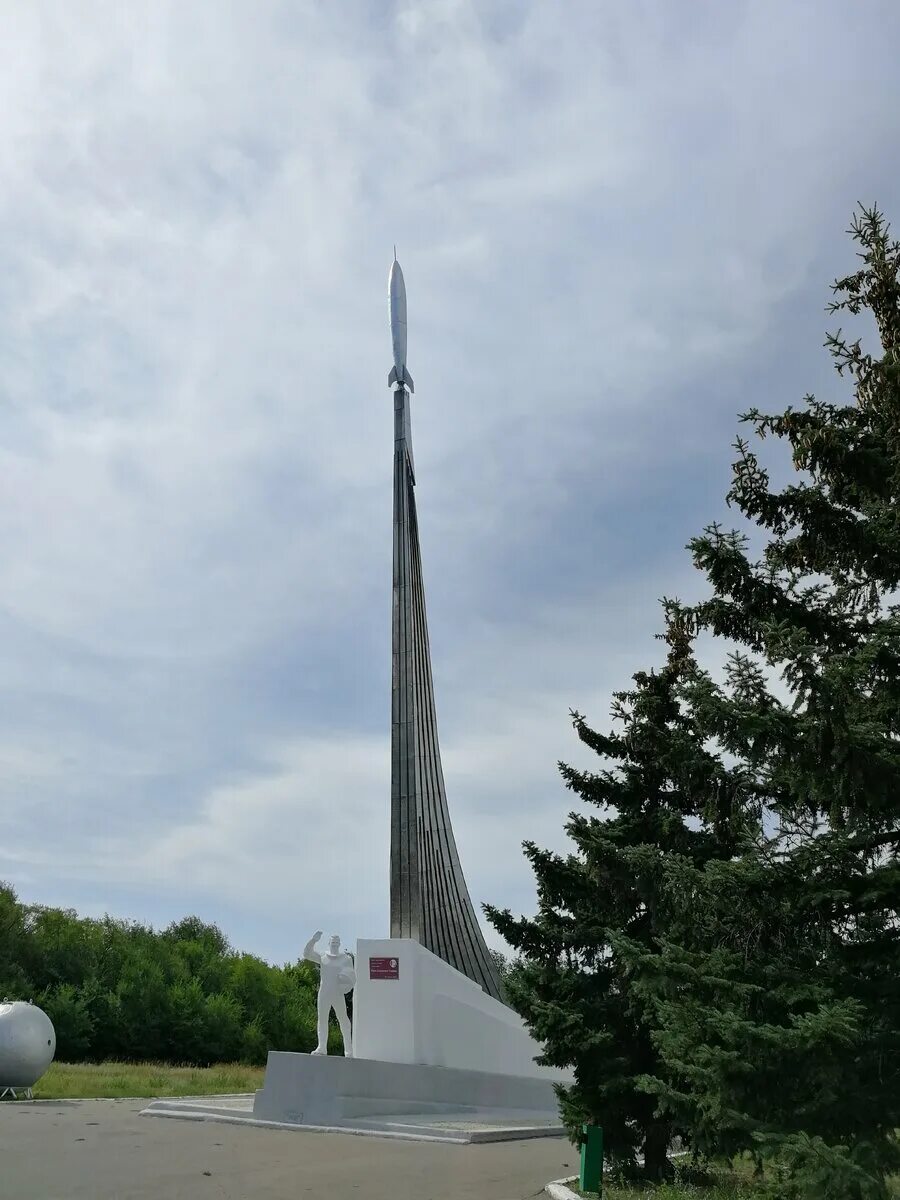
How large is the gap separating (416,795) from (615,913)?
912 cm

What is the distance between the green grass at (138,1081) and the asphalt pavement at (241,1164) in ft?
18.4

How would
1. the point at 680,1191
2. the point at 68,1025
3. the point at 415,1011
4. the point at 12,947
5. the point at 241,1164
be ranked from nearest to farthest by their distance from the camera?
the point at 680,1191
the point at 241,1164
the point at 415,1011
the point at 68,1025
the point at 12,947

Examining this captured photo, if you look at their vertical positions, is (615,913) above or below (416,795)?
below

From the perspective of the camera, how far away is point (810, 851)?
5.70 metres

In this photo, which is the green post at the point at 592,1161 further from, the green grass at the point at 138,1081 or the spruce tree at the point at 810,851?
the green grass at the point at 138,1081

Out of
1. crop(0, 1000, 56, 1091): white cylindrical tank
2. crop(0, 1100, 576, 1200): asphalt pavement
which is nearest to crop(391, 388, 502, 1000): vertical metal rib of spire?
crop(0, 1000, 56, 1091): white cylindrical tank

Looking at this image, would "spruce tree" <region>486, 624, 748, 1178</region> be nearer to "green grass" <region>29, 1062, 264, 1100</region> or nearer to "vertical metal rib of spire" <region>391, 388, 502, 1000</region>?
"vertical metal rib of spire" <region>391, 388, 502, 1000</region>

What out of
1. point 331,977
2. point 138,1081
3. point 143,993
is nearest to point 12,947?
point 143,993

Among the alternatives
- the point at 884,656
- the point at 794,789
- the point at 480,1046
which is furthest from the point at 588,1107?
the point at 480,1046

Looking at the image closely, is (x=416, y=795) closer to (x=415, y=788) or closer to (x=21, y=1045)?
(x=415, y=788)

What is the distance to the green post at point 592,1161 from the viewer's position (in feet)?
23.2

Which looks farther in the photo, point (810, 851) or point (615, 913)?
point (615, 913)

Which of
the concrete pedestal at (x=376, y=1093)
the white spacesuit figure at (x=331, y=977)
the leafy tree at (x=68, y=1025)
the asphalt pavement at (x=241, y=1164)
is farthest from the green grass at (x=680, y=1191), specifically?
the leafy tree at (x=68, y=1025)

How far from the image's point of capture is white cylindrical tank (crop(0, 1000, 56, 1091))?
14766 mm
